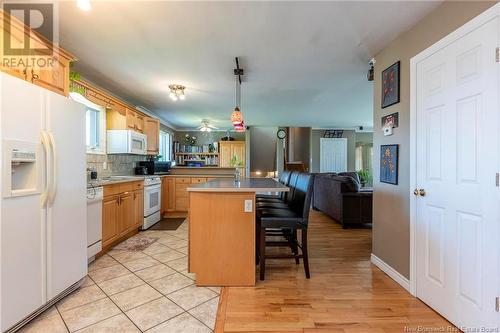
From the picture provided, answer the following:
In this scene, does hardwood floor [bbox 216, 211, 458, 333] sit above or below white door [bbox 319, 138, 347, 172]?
below

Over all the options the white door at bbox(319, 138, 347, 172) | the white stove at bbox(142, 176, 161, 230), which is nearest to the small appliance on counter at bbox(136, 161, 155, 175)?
the white stove at bbox(142, 176, 161, 230)

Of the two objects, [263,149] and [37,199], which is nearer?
[37,199]

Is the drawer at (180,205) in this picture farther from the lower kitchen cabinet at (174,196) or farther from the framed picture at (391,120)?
the framed picture at (391,120)

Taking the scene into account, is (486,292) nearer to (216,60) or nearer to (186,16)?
(186,16)

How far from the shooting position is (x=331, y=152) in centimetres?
846

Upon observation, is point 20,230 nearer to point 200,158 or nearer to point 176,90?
point 176,90

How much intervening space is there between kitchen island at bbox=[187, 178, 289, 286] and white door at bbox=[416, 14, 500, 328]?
1239 mm

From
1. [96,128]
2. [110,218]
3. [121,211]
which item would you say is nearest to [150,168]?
[96,128]

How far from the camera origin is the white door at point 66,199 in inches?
73.0

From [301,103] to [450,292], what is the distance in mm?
3988

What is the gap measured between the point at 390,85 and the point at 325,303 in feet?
7.13

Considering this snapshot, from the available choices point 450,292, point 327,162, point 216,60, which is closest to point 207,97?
point 216,60

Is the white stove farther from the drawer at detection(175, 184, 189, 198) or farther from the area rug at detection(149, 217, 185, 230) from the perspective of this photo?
the drawer at detection(175, 184, 189, 198)

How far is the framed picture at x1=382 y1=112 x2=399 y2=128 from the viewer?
2416 millimetres
